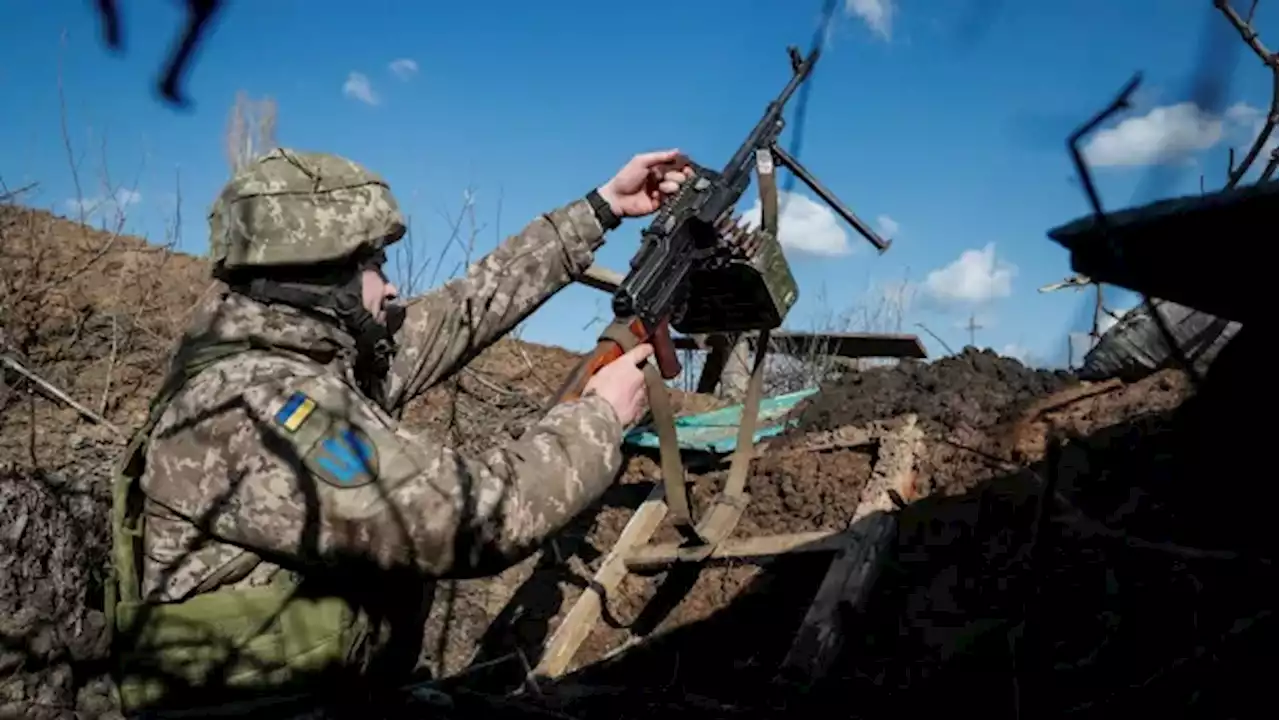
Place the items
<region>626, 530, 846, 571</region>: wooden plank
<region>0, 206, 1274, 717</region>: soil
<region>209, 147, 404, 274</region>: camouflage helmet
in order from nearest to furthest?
<region>0, 206, 1274, 717</region>: soil
<region>209, 147, 404, 274</region>: camouflage helmet
<region>626, 530, 846, 571</region>: wooden plank

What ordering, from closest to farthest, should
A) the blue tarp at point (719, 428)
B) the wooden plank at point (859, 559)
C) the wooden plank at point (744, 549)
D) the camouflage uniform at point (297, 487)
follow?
the camouflage uniform at point (297, 487)
the wooden plank at point (859, 559)
the wooden plank at point (744, 549)
the blue tarp at point (719, 428)

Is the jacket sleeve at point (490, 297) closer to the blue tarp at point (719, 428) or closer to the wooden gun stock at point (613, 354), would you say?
the wooden gun stock at point (613, 354)

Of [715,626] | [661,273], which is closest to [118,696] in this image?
[661,273]

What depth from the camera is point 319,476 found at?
104 inches

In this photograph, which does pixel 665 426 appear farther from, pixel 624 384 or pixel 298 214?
pixel 298 214

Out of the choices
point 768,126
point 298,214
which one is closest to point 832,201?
point 768,126

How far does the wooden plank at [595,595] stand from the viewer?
191 inches

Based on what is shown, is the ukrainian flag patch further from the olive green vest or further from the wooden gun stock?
the wooden gun stock

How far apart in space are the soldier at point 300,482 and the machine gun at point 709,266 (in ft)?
0.74

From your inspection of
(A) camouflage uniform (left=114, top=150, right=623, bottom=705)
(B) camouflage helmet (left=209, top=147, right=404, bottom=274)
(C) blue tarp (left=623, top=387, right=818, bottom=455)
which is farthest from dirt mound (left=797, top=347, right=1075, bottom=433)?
(B) camouflage helmet (left=209, top=147, right=404, bottom=274)

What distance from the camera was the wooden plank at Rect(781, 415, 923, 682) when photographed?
13.1 ft

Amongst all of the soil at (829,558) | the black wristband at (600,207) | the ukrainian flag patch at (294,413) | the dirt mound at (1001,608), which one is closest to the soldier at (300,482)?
the ukrainian flag patch at (294,413)

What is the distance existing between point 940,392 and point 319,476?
11.4ft

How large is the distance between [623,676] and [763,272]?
70.5 inches
